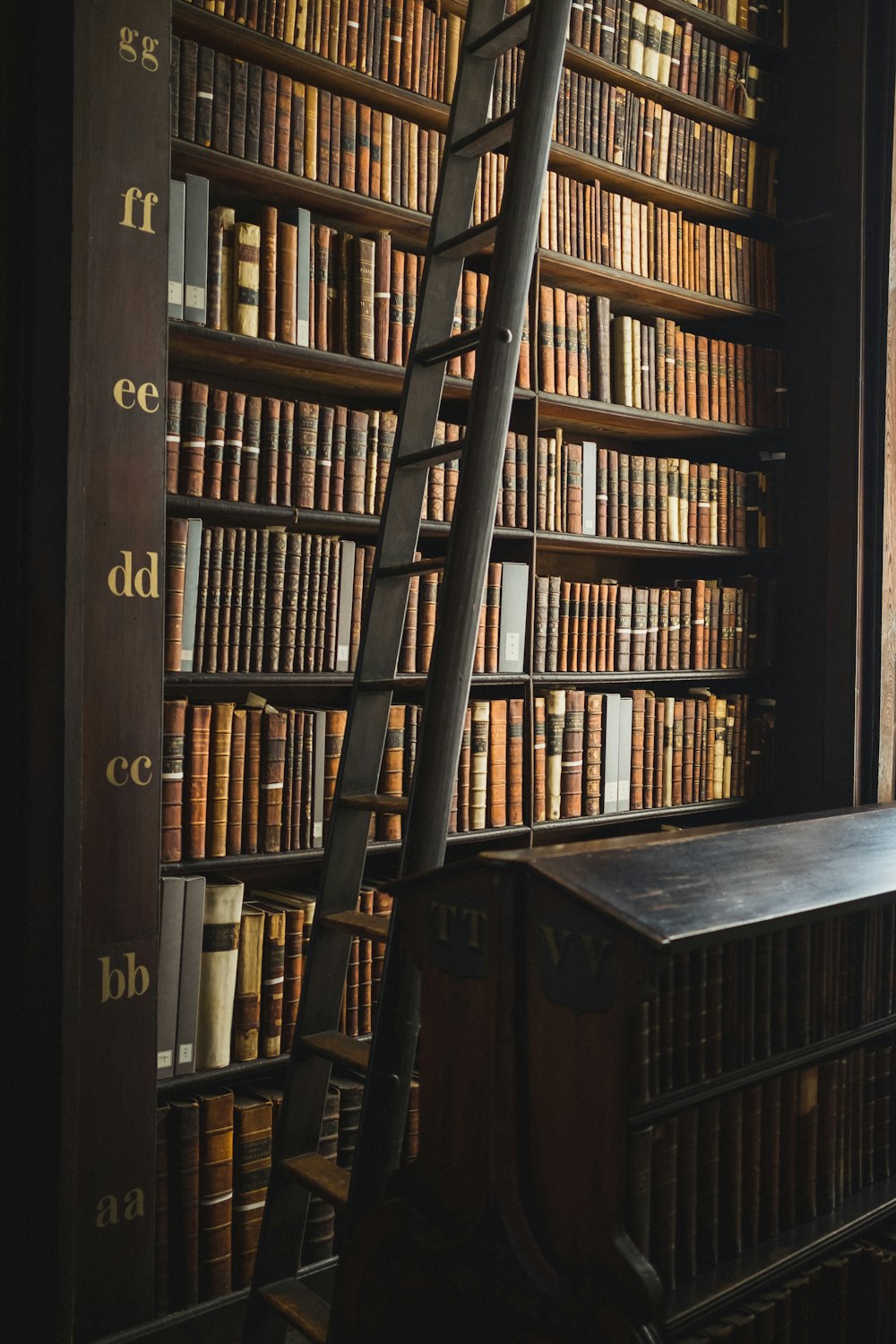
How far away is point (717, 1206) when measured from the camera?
1.66m

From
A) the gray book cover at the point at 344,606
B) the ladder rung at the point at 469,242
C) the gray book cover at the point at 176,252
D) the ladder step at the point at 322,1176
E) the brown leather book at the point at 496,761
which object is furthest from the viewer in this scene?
the brown leather book at the point at 496,761

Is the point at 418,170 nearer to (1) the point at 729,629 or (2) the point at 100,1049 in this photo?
(1) the point at 729,629

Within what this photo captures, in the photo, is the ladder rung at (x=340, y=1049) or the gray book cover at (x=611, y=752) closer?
the ladder rung at (x=340, y=1049)

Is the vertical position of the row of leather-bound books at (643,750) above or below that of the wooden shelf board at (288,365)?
below

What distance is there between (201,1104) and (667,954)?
1.21 m

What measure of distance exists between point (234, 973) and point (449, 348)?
1.25 m

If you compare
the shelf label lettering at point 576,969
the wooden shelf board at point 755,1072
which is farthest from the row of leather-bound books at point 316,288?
the wooden shelf board at point 755,1072

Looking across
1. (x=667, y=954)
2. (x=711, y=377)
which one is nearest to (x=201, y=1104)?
(x=667, y=954)

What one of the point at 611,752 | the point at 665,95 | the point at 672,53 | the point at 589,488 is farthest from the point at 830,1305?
the point at 672,53

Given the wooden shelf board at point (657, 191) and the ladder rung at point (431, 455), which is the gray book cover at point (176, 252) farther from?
the wooden shelf board at point (657, 191)

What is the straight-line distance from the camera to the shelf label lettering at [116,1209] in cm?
192

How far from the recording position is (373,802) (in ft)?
5.96

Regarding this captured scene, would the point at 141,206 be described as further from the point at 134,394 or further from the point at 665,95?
the point at 665,95

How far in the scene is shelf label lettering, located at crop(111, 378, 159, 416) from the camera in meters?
1.91
